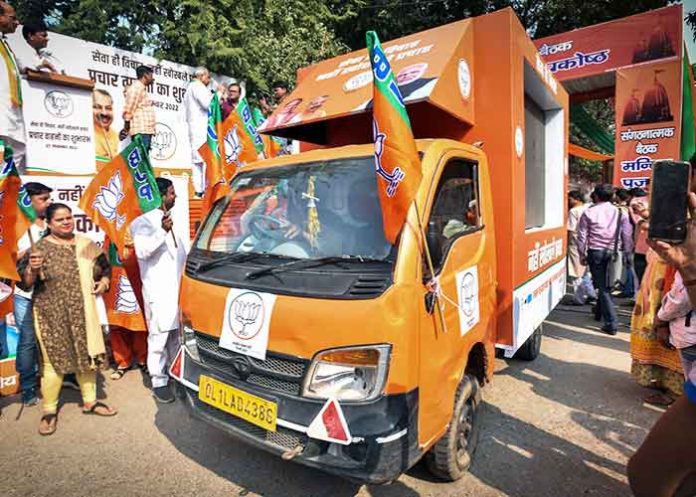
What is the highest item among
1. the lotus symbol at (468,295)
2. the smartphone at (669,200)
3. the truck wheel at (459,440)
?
the smartphone at (669,200)

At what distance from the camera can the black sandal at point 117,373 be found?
435 cm

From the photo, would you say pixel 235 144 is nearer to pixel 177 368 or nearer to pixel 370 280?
pixel 177 368

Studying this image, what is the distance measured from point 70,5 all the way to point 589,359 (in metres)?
9.75

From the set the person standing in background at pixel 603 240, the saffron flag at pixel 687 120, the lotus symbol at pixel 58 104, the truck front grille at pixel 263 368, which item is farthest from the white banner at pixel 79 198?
the saffron flag at pixel 687 120

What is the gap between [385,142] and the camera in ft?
6.73

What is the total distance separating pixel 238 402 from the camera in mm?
2299

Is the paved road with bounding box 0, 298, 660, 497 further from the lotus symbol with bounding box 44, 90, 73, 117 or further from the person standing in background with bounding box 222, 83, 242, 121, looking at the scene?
the person standing in background with bounding box 222, 83, 242, 121

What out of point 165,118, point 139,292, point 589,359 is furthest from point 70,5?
point 589,359

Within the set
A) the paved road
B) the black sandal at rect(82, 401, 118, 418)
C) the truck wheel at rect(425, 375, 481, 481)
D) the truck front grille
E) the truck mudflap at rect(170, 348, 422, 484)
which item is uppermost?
the truck front grille

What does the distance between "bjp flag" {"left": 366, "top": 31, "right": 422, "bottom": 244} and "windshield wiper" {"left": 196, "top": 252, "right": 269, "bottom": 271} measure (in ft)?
2.91

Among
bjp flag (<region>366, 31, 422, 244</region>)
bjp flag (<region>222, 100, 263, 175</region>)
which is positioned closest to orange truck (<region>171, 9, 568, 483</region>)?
bjp flag (<region>366, 31, 422, 244</region>)

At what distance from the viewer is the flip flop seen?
3332 mm

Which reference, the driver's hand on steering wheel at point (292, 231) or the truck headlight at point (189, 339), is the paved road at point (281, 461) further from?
the driver's hand on steering wheel at point (292, 231)

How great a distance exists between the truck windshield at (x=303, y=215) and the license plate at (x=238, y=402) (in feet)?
2.52
